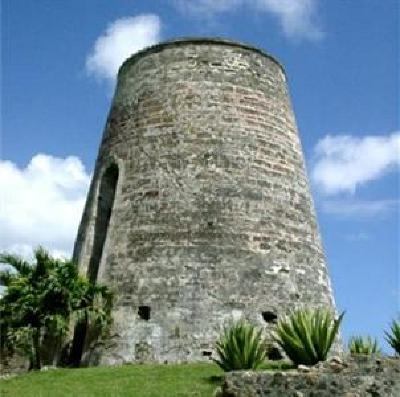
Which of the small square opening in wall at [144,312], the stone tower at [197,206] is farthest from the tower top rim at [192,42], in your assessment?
the small square opening in wall at [144,312]

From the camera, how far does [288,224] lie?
17859 mm

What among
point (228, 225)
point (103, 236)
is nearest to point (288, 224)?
point (228, 225)

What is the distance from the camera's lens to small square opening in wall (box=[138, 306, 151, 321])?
54.1 ft

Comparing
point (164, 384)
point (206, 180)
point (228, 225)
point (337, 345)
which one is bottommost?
point (164, 384)

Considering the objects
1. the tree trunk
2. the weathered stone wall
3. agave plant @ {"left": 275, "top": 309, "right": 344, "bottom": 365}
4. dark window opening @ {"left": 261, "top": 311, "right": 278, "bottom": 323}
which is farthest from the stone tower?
the weathered stone wall

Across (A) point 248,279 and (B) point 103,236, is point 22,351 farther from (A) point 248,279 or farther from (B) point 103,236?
(A) point 248,279

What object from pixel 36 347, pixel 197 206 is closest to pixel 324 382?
pixel 197 206

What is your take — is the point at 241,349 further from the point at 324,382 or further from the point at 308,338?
the point at 324,382

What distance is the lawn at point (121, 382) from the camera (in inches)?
486

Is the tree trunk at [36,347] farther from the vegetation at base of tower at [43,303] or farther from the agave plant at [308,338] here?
the agave plant at [308,338]

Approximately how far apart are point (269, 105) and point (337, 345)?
6.60 metres

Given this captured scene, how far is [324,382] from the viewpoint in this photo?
1102 centimetres

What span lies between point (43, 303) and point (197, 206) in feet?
14.1

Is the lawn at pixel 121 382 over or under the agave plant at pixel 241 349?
under
